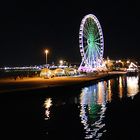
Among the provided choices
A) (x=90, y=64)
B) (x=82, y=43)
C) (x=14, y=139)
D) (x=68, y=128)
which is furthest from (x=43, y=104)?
(x=90, y=64)

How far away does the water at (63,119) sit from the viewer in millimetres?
13586

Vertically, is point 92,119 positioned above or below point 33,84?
below

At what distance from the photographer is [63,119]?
668 inches

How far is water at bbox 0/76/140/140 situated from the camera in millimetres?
13586

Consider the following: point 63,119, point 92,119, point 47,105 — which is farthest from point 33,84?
point 92,119

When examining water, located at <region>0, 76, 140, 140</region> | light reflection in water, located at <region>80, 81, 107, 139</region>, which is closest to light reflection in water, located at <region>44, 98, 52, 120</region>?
water, located at <region>0, 76, 140, 140</region>

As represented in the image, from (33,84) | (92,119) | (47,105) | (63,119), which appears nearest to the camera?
(92,119)

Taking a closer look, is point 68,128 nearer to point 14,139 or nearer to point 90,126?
point 90,126

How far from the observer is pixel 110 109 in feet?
66.3

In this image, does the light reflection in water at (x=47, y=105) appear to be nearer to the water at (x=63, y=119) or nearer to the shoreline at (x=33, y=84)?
the water at (x=63, y=119)

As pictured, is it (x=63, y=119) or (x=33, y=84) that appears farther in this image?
(x=33, y=84)

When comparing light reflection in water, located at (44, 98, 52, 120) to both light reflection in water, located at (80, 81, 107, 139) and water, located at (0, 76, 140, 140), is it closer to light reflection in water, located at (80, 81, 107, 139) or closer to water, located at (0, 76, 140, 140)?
water, located at (0, 76, 140, 140)

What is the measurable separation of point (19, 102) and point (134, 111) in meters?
7.57

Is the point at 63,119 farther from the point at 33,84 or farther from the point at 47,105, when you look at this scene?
the point at 33,84
